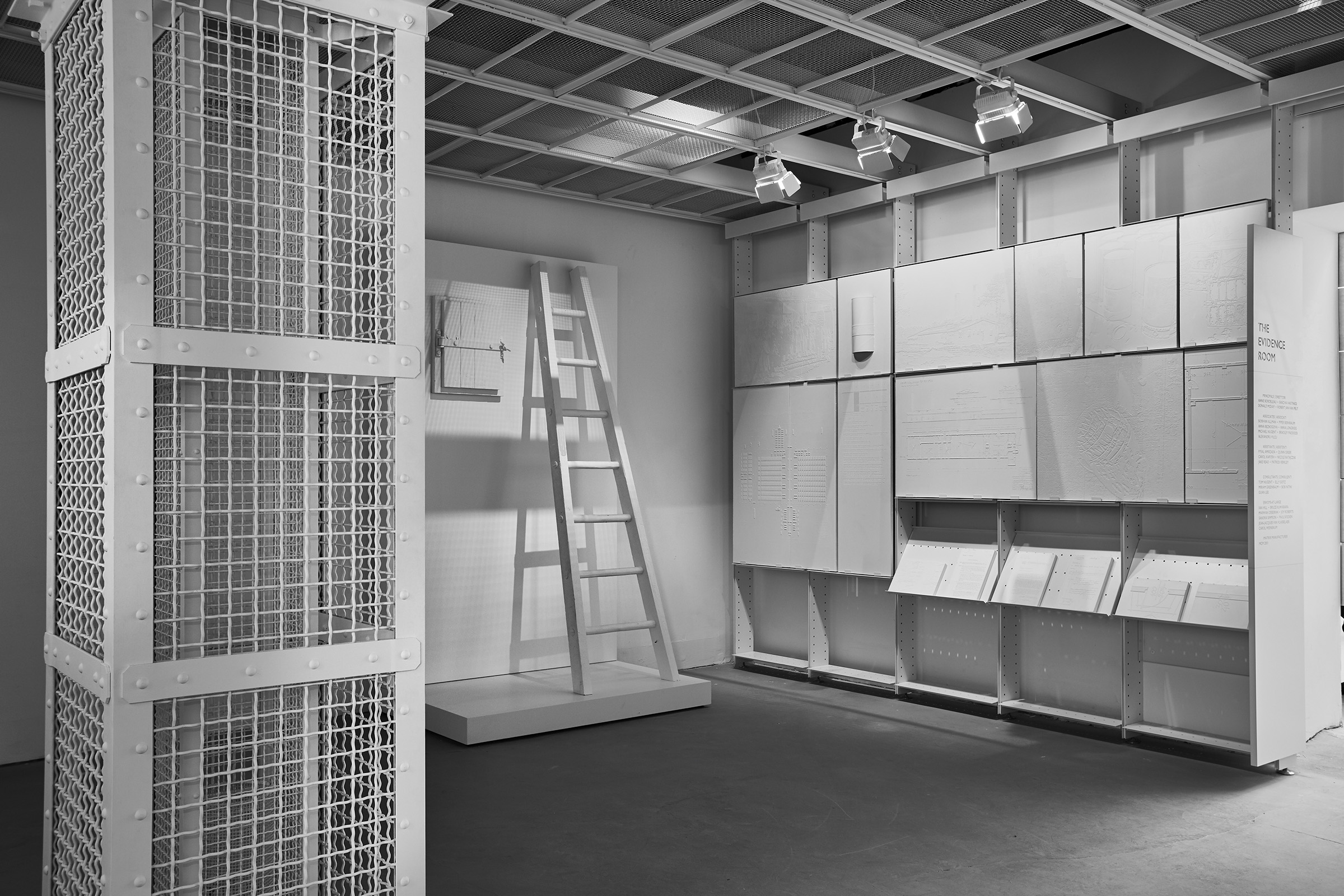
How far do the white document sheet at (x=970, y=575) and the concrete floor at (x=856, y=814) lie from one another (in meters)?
0.66

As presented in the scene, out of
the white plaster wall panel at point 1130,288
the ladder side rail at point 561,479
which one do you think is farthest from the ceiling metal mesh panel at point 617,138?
the white plaster wall panel at point 1130,288

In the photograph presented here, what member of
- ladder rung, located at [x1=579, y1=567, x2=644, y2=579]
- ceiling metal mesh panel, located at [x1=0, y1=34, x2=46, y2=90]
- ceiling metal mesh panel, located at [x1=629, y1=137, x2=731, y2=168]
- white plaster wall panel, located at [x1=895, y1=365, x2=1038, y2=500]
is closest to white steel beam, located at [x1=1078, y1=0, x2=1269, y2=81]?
white plaster wall panel, located at [x1=895, y1=365, x2=1038, y2=500]

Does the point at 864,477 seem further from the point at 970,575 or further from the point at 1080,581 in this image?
the point at 1080,581

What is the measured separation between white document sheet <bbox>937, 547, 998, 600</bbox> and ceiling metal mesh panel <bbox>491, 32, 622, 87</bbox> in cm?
310

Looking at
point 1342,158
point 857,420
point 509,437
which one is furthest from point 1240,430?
point 509,437

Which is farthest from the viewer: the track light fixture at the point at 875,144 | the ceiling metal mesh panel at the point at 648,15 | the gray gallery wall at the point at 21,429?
the track light fixture at the point at 875,144

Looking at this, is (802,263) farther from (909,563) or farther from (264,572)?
(264,572)

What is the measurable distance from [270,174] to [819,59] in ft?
10.1

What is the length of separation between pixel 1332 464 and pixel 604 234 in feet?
13.8

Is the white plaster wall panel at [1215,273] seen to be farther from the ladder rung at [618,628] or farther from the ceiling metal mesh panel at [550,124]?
the ladder rung at [618,628]

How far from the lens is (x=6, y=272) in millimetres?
4727

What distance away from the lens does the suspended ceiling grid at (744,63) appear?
410 cm

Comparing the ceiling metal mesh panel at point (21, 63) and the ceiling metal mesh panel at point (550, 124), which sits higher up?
the ceiling metal mesh panel at point (550, 124)

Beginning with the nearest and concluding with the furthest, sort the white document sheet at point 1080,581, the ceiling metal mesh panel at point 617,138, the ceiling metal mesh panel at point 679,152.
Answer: the white document sheet at point 1080,581
the ceiling metal mesh panel at point 617,138
the ceiling metal mesh panel at point 679,152
